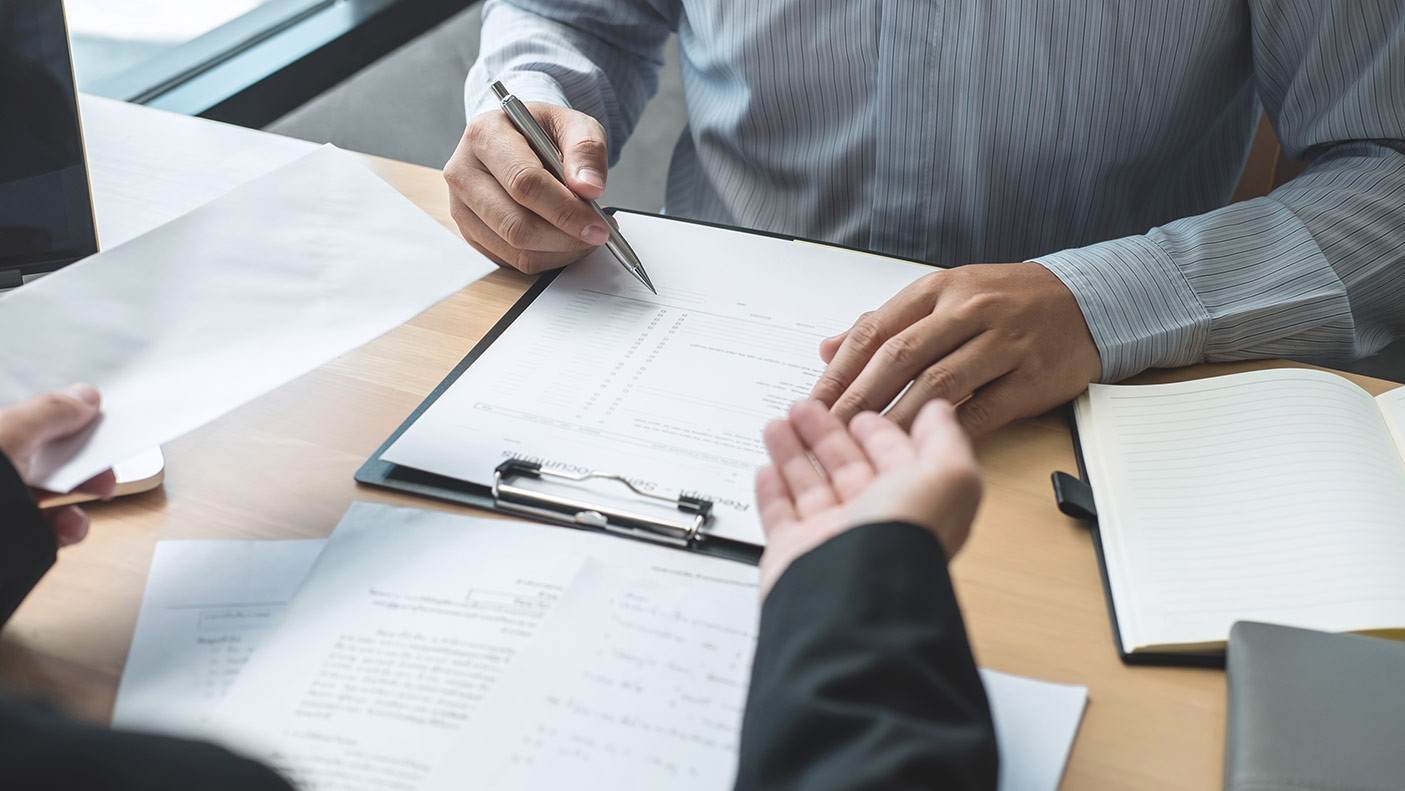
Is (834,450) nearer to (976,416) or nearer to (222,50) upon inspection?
(976,416)

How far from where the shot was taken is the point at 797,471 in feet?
1.59

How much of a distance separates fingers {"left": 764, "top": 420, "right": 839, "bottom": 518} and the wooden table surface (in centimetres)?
14

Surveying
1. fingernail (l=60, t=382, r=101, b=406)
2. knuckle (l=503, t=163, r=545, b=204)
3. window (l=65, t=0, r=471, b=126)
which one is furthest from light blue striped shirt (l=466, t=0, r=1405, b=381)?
fingernail (l=60, t=382, r=101, b=406)

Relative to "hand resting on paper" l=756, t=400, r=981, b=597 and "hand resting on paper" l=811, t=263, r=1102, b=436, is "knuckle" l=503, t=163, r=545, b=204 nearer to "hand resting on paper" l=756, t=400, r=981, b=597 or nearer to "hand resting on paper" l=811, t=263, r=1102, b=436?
A: "hand resting on paper" l=811, t=263, r=1102, b=436

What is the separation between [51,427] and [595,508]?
30 cm

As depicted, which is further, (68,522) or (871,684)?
(68,522)

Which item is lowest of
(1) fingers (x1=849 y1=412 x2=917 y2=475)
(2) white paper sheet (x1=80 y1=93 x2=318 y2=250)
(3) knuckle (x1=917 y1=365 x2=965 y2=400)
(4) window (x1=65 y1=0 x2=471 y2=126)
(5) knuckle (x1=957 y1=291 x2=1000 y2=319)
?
(4) window (x1=65 y1=0 x2=471 y2=126)

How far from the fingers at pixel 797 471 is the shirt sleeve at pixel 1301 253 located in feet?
1.12

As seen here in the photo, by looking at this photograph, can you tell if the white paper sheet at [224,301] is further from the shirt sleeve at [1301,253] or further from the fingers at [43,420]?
the shirt sleeve at [1301,253]

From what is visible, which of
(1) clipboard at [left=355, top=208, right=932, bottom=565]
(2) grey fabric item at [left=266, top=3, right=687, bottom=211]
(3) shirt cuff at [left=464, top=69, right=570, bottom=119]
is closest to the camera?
(1) clipboard at [left=355, top=208, right=932, bottom=565]

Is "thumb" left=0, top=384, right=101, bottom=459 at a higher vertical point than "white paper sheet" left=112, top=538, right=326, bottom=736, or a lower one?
higher

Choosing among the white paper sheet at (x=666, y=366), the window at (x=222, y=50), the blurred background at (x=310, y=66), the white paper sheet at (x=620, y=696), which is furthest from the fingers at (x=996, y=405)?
the window at (x=222, y=50)

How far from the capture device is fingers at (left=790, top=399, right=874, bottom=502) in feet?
1.53

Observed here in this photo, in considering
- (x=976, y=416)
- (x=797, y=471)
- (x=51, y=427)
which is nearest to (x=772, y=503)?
Result: (x=797, y=471)
